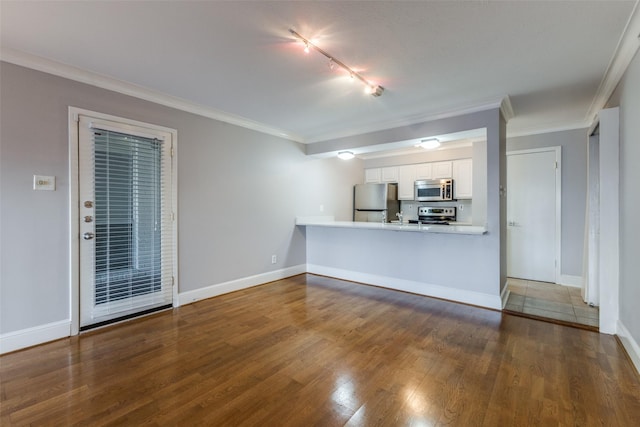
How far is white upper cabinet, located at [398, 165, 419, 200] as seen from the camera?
20.2ft

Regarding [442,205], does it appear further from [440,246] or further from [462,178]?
[440,246]

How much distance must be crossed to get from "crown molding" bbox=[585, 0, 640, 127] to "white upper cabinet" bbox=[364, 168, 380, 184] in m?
3.91

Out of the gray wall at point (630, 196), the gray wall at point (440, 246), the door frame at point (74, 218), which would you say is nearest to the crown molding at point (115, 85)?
the door frame at point (74, 218)

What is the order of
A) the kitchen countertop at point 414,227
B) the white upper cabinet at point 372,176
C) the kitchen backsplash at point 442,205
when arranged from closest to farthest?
1. the kitchen countertop at point 414,227
2. the kitchen backsplash at point 442,205
3. the white upper cabinet at point 372,176

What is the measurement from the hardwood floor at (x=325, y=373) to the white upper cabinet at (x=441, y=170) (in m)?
3.22

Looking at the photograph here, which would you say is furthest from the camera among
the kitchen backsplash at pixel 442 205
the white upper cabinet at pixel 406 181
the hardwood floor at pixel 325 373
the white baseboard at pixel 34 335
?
the white upper cabinet at pixel 406 181

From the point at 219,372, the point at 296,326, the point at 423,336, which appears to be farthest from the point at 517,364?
the point at 219,372

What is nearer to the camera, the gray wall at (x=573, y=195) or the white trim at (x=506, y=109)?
the white trim at (x=506, y=109)

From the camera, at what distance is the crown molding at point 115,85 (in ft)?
7.86

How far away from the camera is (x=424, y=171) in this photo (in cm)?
599

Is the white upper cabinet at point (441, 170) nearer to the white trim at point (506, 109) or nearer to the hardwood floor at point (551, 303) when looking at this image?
the white trim at point (506, 109)

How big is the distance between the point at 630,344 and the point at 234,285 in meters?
4.17

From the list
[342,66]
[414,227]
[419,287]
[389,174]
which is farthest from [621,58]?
[389,174]

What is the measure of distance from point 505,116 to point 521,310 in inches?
95.0
